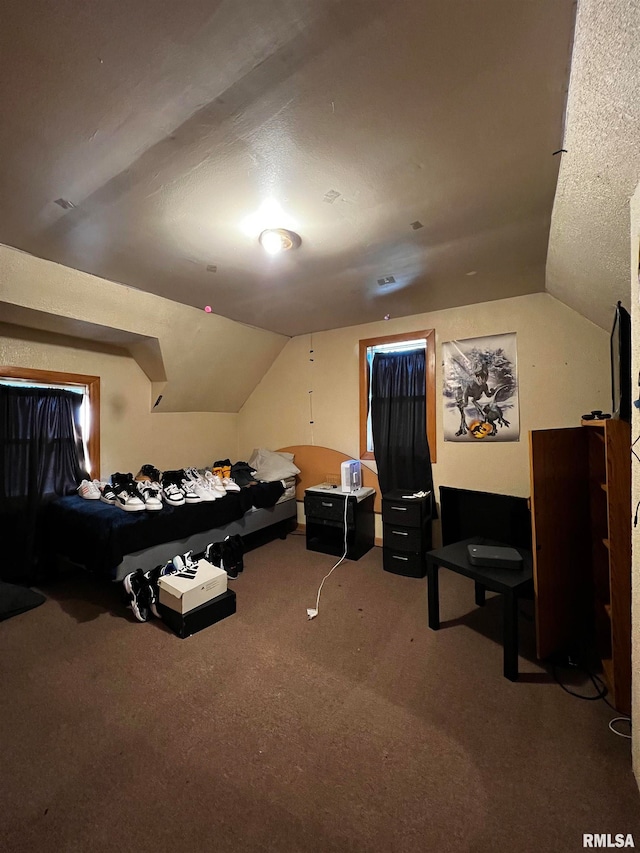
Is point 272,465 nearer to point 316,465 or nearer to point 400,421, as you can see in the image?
point 316,465

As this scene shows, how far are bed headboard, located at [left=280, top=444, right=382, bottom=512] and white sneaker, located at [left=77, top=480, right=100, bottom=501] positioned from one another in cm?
206

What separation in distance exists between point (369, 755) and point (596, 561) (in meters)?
1.63

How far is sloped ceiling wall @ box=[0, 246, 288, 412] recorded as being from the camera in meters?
2.31

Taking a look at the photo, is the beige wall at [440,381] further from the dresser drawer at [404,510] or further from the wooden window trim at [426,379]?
the dresser drawer at [404,510]

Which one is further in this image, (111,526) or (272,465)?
(272,465)

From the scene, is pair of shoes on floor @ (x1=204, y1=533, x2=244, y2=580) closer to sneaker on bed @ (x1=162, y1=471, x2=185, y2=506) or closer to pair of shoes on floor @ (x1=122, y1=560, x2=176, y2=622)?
sneaker on bed @ (x1=162, y1=471, x2=185, y2=506)

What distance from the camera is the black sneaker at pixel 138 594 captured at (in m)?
2.33

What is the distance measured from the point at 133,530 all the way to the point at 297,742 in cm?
172

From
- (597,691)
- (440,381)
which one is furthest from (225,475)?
(597,691)

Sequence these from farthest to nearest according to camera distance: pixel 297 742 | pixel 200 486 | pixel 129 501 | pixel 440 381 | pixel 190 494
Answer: pixel 440 381, pixel 200 486, pixel 190 494, pixel 129 501, pixel 297 742

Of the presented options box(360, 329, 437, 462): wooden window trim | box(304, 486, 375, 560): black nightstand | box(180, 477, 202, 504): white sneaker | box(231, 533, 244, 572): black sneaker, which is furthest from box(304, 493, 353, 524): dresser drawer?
box(180, 477, 202, 504): white sneaker

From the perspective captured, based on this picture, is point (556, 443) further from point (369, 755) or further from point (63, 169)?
point (63, 169)

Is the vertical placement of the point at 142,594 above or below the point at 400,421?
below

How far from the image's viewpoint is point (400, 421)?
3.61 meters
